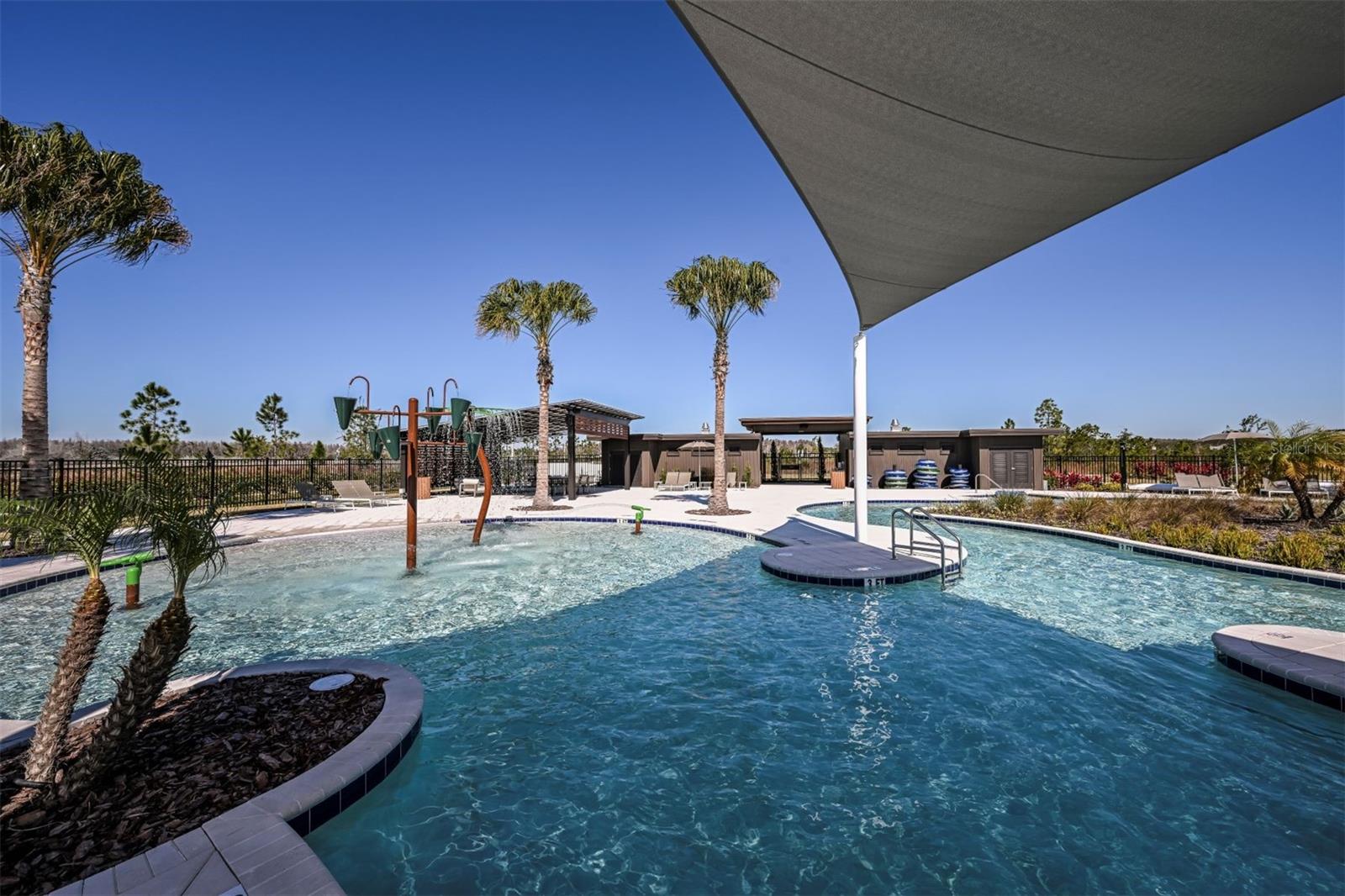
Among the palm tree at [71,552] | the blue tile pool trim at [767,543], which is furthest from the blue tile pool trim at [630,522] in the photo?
the palm tree at [71,552]

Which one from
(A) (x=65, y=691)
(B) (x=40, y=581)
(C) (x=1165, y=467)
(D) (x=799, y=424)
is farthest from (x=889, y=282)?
(C) (x=1165, y=467)

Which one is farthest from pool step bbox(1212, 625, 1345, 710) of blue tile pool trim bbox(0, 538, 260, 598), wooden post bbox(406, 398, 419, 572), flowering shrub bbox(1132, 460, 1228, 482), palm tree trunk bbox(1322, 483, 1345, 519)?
flowering shrub bbox(1132, 460, 1228, 482)

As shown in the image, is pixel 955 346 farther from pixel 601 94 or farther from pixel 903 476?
pixel 601 94

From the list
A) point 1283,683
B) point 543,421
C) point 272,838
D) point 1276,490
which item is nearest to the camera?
point 272,838

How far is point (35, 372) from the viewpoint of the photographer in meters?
9.51

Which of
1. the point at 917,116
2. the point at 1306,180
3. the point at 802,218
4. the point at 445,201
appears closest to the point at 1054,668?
the point at 917,116

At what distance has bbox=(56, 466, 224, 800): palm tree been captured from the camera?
2.62 metres

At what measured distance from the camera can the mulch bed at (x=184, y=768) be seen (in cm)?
222

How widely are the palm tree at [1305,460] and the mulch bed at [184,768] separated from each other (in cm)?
1703

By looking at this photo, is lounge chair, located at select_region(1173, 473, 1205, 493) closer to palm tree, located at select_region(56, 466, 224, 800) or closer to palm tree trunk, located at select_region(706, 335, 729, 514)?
palm tree trunk, located at select_region(706, 335, 729, 514)

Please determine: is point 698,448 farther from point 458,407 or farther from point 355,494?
point 458,407

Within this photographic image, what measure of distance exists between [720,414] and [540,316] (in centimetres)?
636

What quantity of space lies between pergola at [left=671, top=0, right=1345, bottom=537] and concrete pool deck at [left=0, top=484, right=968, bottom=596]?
5.03m

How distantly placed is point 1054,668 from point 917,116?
15.5 ft
